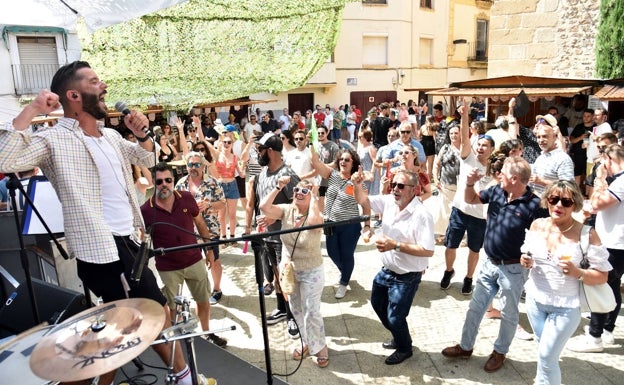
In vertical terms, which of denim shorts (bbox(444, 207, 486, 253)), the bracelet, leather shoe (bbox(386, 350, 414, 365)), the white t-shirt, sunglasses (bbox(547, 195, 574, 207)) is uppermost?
the bracelet

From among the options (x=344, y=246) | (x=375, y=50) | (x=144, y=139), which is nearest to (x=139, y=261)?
(x=144, y=139)

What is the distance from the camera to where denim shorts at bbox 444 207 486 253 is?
5082 mm

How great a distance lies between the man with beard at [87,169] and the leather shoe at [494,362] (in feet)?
8.88

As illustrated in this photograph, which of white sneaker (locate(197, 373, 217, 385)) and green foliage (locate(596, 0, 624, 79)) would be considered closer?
white sneaker (locate(197, 373, 217, 385))

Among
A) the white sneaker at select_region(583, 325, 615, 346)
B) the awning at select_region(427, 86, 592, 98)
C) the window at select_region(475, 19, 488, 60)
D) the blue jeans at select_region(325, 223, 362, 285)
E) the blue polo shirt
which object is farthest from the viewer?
the window at select_region(475, 19, 488, 60)

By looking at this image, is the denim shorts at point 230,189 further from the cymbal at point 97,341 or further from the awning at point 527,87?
the awning at point 527,87

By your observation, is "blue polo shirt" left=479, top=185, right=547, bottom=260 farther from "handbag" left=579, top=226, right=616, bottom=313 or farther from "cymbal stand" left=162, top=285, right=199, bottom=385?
"cymbal stand" left=162, top=285, right=199, bottom=385

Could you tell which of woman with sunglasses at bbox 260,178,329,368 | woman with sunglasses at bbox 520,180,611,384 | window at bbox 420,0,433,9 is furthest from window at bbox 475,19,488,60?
woman with sunglasses at bbox 520,180,611,384

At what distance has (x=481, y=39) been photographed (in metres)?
29.0

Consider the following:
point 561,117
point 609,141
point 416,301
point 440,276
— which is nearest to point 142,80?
point 416,301

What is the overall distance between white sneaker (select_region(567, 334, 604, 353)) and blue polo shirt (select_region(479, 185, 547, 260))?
1.20 meters

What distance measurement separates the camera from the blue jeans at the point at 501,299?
373cm

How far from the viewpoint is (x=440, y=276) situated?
5.88 m

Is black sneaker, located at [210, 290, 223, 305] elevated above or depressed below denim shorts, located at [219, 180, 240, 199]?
below
